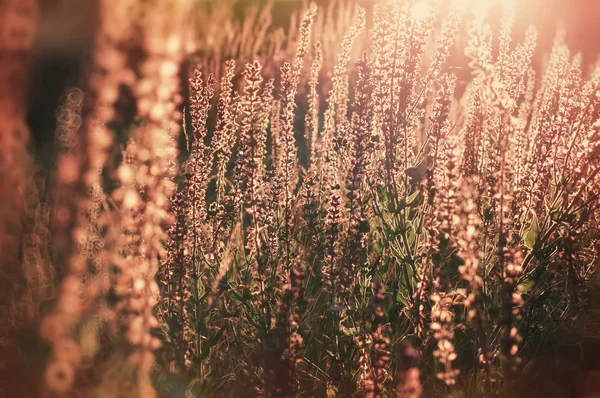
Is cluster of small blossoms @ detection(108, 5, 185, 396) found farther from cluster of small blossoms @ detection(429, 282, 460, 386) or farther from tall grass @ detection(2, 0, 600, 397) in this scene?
cluster of small blossoms @ detection(429, 282, 460, 386)

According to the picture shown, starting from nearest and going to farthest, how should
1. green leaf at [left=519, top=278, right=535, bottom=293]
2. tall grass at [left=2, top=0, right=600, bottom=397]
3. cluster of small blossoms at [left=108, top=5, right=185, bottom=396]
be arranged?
cluster of small blossoms at [left=108, top=5, right=185, bottom=396] < tall grass at [left=2, top=0, right=600, bottom=397] < green leaf at [left=519, top=278, right=535, bottom=293]

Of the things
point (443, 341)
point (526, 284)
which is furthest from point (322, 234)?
point (443, 341)

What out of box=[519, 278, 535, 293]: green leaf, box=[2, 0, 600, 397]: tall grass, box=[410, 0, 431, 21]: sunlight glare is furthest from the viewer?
box=[410, 0, 431, 21]: sunlight glare

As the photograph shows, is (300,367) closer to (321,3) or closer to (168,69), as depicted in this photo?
(168,69)

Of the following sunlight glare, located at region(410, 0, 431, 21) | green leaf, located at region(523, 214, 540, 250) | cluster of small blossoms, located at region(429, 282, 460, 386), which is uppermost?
sunlight glare, located at region(410, 0, 431, 21)

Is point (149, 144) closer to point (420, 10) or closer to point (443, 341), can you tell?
point (443, 341)

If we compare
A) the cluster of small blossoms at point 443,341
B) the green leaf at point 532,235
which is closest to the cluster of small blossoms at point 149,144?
the cluster of small blossoms at point 443,341

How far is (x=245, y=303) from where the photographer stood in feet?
8.83

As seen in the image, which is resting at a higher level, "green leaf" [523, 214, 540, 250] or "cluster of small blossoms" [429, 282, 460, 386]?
"green leaf" [523, 214, 540, 250]

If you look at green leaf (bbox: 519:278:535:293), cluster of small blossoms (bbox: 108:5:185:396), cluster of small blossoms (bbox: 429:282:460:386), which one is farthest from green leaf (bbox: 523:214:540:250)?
cluster of small blossoms (bbox: 108:5:185:396)

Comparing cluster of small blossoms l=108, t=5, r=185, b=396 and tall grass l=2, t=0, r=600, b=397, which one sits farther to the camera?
tall grass l=2, t=0, r=600, b=397

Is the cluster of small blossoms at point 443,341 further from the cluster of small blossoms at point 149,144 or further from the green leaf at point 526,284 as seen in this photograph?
the cluster of small blossoms at point 149,144

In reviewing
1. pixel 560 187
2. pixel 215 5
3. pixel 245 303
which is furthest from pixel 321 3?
pixel 245 303

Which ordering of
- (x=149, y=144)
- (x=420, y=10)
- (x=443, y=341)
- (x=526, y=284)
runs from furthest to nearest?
(x=420, y=10), (x=526, y=284), (x=443, y=341), (x=149, y=144)
